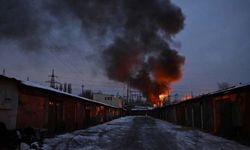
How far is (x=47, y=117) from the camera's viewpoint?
790 inches

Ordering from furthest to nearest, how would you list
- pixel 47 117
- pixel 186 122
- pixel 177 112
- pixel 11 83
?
pixel 177 112
pixel 186 122
pixel 47 117
pixel 11 83

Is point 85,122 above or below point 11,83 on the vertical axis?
below

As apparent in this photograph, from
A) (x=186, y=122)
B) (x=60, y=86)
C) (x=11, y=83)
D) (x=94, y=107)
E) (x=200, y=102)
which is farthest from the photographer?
(x=60, y=86)

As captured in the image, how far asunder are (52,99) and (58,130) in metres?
2.67

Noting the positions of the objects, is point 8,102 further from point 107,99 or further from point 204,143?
point 107,99

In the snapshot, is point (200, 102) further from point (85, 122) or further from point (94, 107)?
point (94, 107)

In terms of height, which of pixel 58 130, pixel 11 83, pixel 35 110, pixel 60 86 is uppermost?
pixel 60 86

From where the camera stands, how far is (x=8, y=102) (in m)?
15.3

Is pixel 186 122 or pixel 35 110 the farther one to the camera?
pixel 186 122

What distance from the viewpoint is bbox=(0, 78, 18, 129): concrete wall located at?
14930mm

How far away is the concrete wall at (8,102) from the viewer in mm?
14930

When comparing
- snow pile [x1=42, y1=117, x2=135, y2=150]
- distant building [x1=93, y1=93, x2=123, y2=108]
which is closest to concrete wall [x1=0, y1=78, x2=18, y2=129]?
snow pile [x1=42, y1=117, x2=135, y2=150]

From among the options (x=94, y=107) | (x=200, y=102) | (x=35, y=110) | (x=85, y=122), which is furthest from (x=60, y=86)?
(x=35, y=110)

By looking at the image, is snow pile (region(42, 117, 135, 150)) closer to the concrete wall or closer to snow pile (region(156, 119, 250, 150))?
the concrete wall
